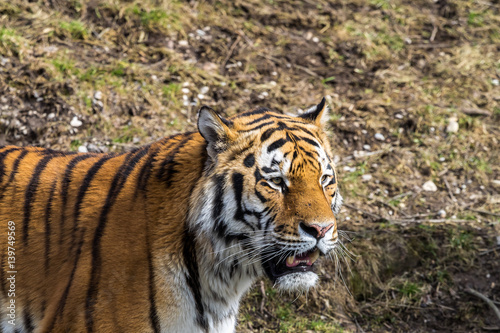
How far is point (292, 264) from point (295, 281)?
0.07 m

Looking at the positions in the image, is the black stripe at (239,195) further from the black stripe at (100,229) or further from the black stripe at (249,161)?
the black stripe at (100,229)

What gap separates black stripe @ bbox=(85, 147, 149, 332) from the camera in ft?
6.62

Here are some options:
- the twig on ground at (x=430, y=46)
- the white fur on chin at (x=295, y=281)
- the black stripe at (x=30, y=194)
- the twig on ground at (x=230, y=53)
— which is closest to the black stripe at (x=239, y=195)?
the white fur on chin at (x=295, y=281)

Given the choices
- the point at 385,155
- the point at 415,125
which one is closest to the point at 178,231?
the point at 385,155

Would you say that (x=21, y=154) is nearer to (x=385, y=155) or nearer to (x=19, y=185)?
(x=19, y=185)

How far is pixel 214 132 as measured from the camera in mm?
2086

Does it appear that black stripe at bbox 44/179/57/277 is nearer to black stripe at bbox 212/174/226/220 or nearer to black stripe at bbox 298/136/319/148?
black stripe at bbox 212/174/226/220

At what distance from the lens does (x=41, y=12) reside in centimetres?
452

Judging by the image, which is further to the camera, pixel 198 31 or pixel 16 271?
pixel 198 31

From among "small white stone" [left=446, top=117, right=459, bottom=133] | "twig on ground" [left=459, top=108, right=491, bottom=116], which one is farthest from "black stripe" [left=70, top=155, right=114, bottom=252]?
"twig on ground" [left=459, top=108, right=491, bottom=116]

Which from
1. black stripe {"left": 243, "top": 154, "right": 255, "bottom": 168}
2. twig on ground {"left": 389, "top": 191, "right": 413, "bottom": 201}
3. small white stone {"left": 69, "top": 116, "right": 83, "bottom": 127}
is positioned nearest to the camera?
black stripe {"left": 243, "top": 154, "right": 255, "bottom": 168}

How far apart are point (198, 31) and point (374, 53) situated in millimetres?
1674

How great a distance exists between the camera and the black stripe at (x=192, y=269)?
2.12 m

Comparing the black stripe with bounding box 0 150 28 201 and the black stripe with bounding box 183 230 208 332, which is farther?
the black stripe with bounding box 0 150 28 201
